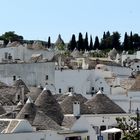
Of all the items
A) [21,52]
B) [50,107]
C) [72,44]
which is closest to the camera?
[50,107]

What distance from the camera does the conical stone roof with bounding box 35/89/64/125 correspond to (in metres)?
42.5

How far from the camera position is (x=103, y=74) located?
81312 millimetres

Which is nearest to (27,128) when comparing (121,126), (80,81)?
(121,126)

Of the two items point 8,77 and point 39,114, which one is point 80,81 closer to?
point 8,77

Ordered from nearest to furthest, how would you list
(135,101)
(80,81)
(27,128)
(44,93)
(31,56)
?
1. (27,128)
2. (44,93)
3. (135,101)
4. (80,81)
5. (31,56)

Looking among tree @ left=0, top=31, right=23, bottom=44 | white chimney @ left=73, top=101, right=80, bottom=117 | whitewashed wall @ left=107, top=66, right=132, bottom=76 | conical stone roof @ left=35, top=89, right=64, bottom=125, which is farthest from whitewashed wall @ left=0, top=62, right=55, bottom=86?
tree @ left=0, top=31, right=23, bottom=44

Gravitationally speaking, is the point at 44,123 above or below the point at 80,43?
below

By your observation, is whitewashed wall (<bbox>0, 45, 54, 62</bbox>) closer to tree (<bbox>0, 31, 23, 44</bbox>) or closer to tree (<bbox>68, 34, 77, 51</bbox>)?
tree (<bbox>0, 31, 23, 44</bbox>)

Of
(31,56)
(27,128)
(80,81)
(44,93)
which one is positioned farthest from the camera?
(31,56)

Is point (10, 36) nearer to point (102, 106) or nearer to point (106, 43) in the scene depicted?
point (106, 43)

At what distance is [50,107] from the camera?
43625 millimetres

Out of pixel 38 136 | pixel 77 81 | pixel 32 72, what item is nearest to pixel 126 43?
pixel 32 72

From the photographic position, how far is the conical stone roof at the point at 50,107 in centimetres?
4251

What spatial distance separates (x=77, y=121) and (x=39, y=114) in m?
2.59
